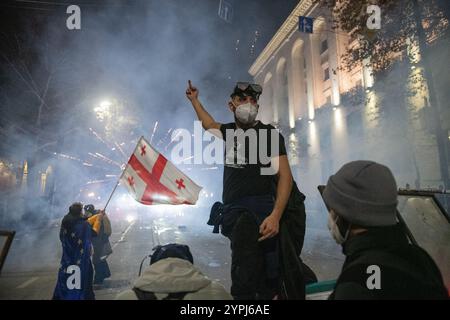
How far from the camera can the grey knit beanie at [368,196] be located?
4.84ft

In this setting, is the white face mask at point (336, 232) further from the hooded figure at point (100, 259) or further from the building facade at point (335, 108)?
the building facade at point (335, 108)

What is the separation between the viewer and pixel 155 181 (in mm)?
3736

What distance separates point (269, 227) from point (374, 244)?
896 mm

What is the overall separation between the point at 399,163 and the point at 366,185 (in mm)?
25111

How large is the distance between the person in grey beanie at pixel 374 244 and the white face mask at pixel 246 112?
120 cm

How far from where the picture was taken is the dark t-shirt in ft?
8.38

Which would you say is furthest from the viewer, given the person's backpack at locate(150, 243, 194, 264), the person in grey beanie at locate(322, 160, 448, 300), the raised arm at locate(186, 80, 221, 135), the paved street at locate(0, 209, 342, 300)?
the paved street at locate(0, 209, 342, 300)

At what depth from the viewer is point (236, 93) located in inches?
109

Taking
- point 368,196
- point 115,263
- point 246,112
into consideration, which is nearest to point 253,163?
point 246,112

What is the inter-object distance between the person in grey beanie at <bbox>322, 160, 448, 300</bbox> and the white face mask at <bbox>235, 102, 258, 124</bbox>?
1.20 meters

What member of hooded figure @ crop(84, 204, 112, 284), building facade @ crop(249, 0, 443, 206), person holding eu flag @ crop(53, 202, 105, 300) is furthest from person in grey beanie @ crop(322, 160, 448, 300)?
building facade @ crop(249, 0, 443, 206)

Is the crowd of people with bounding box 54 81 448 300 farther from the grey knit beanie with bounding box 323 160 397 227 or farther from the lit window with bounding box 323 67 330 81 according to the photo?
the lit window with bounding box 323 67 330 81

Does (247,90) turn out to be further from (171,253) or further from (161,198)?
(161,198)
